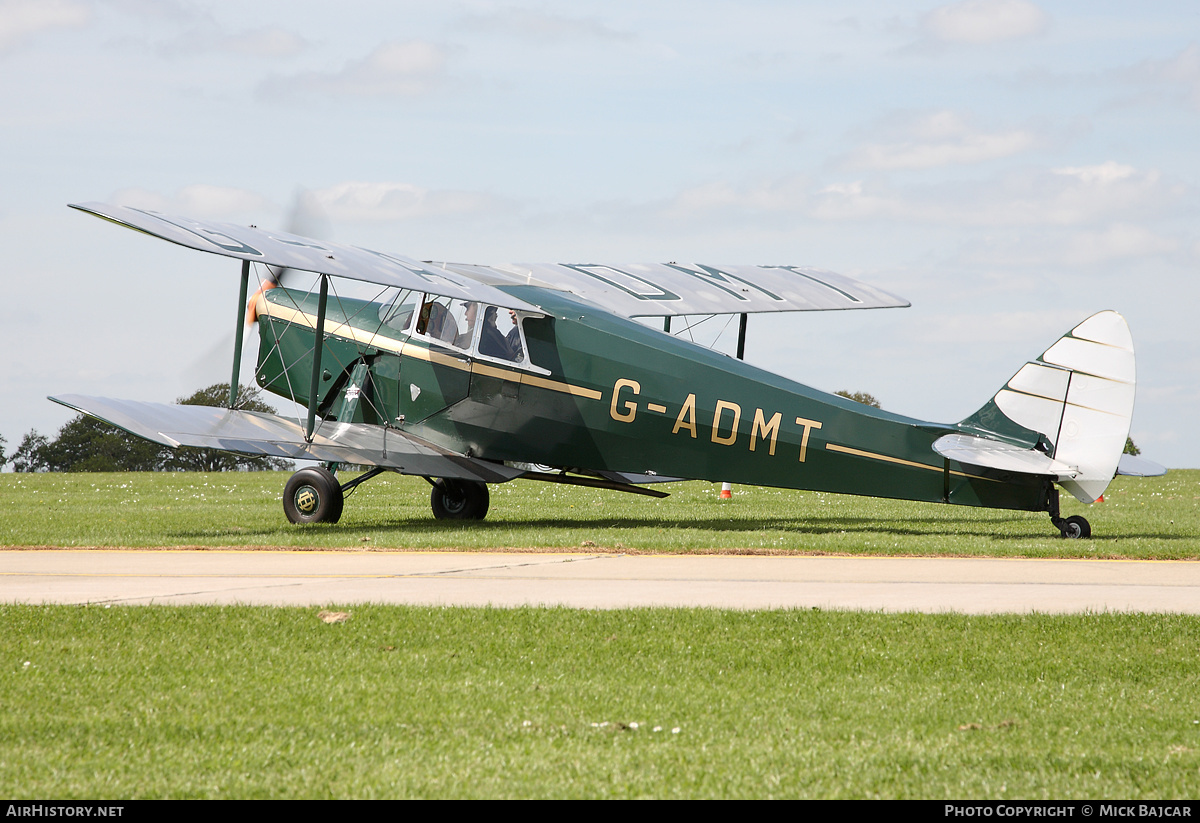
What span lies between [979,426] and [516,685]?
8.66m

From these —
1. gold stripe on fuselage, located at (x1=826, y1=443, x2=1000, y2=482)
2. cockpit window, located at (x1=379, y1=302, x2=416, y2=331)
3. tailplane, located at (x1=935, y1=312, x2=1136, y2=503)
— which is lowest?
gold stripe on fuselage, located at (x1=826, y1=443, x2=1000, y2=482)

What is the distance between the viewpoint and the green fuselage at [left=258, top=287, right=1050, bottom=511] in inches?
541

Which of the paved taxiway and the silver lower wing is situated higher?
the silver lower wing

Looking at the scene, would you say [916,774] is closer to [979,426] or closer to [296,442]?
[979,426]

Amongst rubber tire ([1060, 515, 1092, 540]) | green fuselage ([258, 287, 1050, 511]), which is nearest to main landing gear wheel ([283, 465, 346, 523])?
green fuselage ([258, 287, 1050, 511])

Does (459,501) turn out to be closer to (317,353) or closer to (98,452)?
(317,353)

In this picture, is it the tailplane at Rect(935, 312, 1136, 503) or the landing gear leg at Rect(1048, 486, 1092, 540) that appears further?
the landing gear leg at Rect(1048, 486, 1092, 540)

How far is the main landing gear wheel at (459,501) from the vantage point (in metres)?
17.5

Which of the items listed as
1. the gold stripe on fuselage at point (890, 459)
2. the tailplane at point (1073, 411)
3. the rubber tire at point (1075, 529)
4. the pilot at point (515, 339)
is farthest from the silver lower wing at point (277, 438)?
the rubber tire at point (1075, 529)

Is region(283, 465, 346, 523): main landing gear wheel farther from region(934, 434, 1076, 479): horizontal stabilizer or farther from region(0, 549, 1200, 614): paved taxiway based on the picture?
region(934, 434, 1076, 479): horizontal stabilizer

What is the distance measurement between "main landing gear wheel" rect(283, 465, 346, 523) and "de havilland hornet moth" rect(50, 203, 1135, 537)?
26mm

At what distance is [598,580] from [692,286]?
9049mm

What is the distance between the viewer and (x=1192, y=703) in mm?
6062

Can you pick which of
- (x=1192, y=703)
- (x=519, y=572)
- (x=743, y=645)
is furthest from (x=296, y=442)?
(x=1192, y=703)
